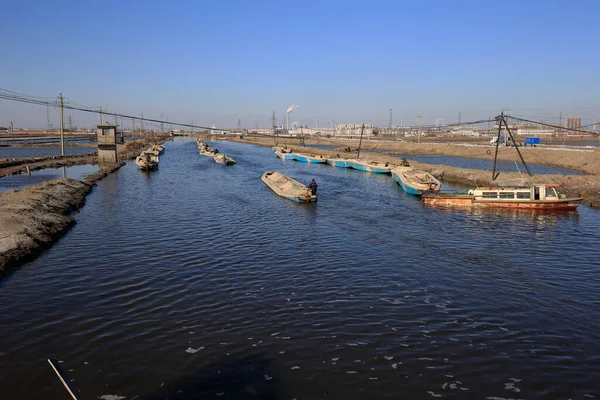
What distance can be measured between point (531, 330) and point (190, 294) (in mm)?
12575

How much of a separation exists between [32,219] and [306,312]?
20.5 m

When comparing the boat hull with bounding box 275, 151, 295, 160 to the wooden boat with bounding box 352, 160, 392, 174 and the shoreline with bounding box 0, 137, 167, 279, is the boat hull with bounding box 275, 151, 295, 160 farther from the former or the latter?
the shoreline with bounding box 0, 137, 167, 279

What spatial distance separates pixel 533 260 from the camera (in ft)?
71.4

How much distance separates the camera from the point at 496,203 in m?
35.7

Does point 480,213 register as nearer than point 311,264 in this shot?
No

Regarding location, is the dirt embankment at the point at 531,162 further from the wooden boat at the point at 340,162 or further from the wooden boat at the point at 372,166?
the wooden boat at the point at 340,162

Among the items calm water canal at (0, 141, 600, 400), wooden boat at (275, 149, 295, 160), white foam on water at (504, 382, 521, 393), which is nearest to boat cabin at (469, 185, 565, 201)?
calm water canal at (0, 141, 600, 400)

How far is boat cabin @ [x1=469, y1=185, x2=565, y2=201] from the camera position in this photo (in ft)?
114

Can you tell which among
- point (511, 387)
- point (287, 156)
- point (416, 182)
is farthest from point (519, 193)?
point (287, 156)

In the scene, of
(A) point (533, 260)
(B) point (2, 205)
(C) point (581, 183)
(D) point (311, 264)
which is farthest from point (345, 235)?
(C) point (581, 183)

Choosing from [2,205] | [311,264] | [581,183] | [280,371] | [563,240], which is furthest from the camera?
[581,183]

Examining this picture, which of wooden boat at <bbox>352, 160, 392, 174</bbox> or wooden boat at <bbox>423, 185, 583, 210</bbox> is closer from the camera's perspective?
wooden boat at <bbox>423, 185, 583, 210</bbox>

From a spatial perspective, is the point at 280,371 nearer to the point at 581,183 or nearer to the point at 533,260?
the point at 533,260

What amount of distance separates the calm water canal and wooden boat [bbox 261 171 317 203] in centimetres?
932
